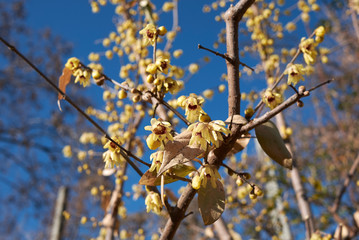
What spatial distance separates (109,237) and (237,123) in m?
1.16

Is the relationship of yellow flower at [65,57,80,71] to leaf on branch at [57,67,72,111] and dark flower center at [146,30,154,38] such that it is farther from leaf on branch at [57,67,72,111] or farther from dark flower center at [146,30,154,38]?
dark flower center at [146,30,154,38]

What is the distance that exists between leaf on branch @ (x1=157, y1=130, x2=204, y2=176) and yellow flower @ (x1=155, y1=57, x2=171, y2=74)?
0.23 m

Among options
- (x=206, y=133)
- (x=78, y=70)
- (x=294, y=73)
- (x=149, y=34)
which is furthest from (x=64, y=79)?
(x=294, y=73)

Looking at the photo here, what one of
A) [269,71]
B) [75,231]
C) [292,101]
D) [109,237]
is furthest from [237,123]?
[75,231]

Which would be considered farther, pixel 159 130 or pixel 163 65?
pixel 163 65

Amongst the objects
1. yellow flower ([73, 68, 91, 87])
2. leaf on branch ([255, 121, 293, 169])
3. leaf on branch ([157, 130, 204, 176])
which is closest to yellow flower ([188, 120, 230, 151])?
leaf on branch ([157, 130, 204, 176])

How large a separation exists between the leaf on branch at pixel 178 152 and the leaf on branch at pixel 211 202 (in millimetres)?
95

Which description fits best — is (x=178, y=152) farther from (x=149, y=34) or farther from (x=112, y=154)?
(x=149, y=34)

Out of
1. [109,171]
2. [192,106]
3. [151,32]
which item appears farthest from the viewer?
[109,171]

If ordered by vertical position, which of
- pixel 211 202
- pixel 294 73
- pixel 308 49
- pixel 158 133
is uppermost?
pixel 308 49

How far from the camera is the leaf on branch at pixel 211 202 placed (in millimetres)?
635

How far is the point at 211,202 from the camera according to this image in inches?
25.6

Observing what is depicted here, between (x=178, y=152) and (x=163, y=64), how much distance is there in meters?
0.29

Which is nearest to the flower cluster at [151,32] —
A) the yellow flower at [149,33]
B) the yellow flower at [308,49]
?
the yellow flower at [149,33]
